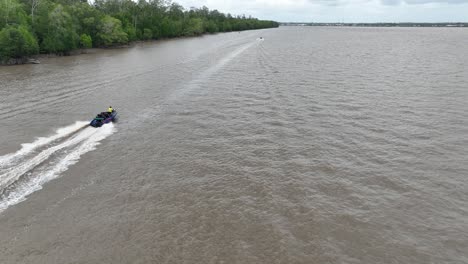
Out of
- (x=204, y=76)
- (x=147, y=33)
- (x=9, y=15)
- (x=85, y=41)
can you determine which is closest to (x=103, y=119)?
(x=204, y=76)

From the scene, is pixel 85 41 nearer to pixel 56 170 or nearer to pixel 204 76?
pixel 204 76

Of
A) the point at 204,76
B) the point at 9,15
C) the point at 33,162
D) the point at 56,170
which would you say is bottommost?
the point at 56,170

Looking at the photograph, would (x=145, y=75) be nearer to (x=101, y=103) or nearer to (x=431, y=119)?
(x=101, y=103)

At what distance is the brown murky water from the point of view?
18.0m

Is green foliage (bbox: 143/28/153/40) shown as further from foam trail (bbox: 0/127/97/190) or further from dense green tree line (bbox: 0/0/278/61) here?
foam trail (bbox: 0/127/97/190)

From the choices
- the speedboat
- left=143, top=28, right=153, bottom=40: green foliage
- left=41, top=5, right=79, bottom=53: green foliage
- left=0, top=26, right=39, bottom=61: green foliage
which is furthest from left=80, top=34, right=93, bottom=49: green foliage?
the speedboat

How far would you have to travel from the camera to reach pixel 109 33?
11369cm

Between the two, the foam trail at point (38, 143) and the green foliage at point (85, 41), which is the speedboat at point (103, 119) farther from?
the green foliage at point (85, 41)

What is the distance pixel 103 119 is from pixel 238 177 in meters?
19.1

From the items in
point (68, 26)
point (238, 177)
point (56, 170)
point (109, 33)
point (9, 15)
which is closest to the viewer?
point (238, 177)

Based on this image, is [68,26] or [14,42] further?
[68,26]

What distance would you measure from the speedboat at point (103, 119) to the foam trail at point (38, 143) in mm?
1375

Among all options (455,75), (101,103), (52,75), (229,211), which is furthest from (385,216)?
(52,75)

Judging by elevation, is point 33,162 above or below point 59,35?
below
